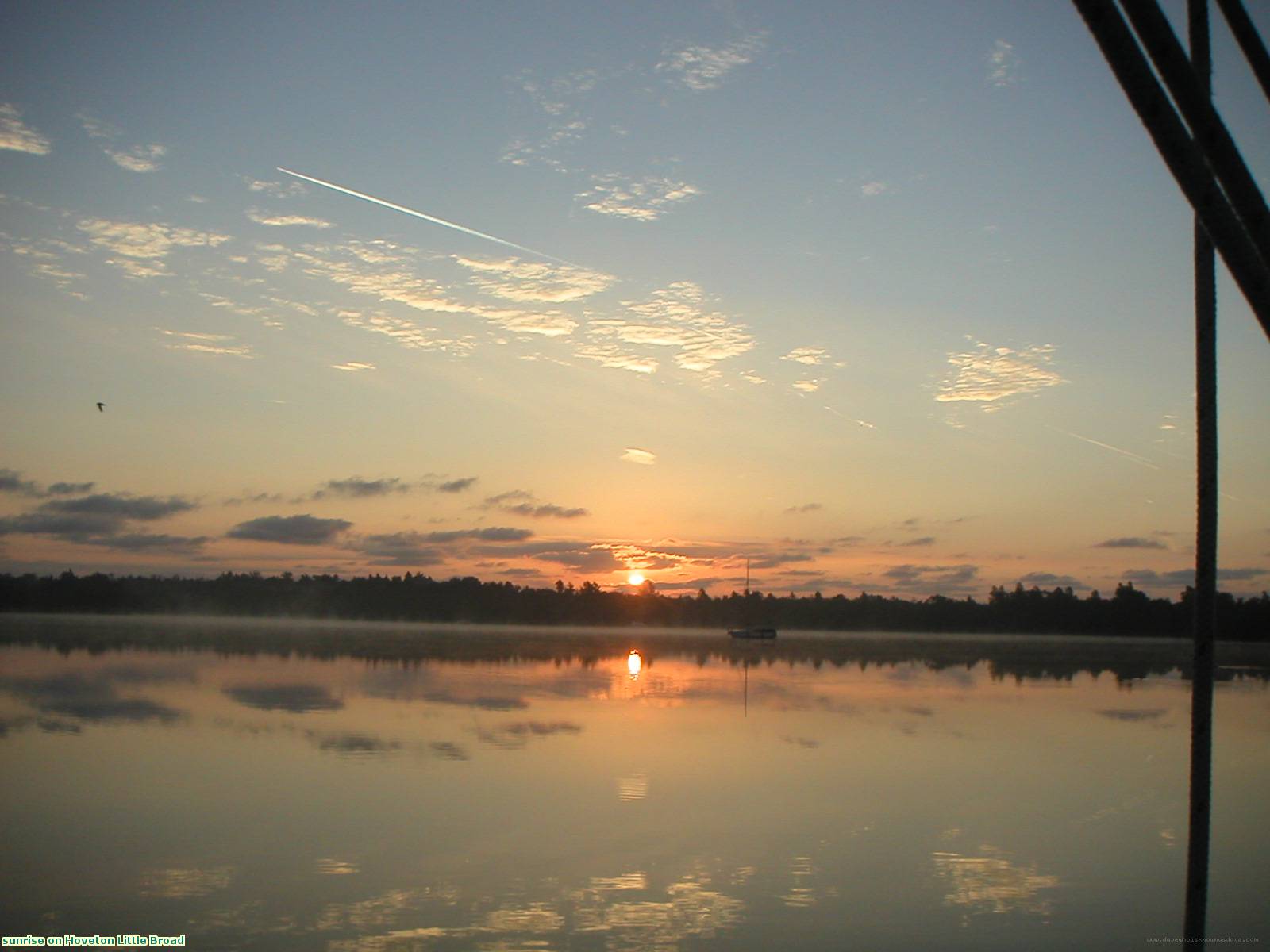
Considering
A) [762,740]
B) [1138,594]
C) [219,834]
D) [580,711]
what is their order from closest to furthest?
[219,834] < [762,740] < [580,711] < [1138,594]

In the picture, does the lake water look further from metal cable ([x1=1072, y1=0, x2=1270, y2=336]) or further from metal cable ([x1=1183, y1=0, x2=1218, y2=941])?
metal cable ([x1=1072, y1=0, x2=1270, y2=336])

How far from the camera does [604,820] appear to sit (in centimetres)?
1497

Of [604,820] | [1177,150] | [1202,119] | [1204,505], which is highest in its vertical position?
[1202,119]

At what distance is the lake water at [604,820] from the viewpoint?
1050 cm

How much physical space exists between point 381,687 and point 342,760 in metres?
13.7

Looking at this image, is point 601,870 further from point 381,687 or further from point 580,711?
point 381,687

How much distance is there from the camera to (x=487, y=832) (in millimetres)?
13961

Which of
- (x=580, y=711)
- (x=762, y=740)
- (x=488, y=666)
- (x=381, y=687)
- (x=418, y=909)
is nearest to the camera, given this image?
(x=418, y=909)

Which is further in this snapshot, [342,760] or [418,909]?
[342,760]

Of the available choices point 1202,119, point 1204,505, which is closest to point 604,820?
point 1204,505

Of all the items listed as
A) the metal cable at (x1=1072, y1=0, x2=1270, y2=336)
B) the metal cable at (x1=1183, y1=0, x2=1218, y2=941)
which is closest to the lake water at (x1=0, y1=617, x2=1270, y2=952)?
the metal cable at (x1=1183, y1=0, x2=1218, y2=941)

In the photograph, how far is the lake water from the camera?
10500 mm

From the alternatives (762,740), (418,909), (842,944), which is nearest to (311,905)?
(418,909)

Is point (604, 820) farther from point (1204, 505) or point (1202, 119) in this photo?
point (1202, 119)
